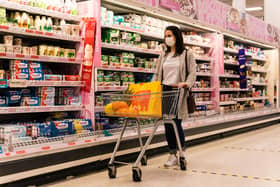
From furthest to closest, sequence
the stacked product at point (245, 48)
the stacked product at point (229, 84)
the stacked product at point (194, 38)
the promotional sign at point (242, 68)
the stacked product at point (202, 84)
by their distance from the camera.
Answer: the promotional sign at point (242, 68), the stacked product at point (245, 48), the stacked product at point (229, 84), the stacked product at point (202, 84), the stacked product at point (194, 38)

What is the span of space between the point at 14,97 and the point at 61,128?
58cm

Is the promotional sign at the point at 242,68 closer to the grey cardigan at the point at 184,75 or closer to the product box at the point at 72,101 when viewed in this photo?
the grey cardigan at the point at 184,75

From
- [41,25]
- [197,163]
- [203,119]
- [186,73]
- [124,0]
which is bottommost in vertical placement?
[197,163]

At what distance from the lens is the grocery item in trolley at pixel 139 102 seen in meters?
3.22

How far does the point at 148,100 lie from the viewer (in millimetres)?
3240

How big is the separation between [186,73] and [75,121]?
135 cm

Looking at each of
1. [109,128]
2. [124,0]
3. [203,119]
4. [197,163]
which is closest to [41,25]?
[124,0]

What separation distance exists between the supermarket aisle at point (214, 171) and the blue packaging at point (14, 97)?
992 mm

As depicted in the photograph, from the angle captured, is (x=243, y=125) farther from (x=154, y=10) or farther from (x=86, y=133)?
(x=86, y=133)

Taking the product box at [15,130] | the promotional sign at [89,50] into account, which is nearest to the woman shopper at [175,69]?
the promotional sign at [89,50]

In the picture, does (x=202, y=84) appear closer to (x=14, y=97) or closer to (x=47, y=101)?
(x=47, y=101)

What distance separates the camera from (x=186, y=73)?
3807 mm

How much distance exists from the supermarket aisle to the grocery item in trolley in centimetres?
65

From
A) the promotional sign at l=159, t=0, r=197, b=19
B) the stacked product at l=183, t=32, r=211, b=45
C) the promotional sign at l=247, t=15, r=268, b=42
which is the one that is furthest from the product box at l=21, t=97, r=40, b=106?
the promotional sign at l=247, t=15, r=268, b=42
